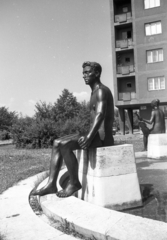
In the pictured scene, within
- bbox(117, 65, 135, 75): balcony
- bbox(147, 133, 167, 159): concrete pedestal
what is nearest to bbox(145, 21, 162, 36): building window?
bbox(117, 65, 135, 75): balcony

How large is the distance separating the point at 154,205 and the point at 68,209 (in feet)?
3.89

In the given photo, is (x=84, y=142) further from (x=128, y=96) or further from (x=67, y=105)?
(x=67, y=105)

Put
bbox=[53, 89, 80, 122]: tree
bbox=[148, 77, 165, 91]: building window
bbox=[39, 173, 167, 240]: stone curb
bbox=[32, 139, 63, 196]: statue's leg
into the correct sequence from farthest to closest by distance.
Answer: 1. bbox=[53, 89, 80, 122]: tree
2. bbox=[148, 77, 165, 91]: building window
3. bbox=[32, 139, 63, 196]: statue's leg
4. bbox=[39, 173, 167, 240]: stone curb

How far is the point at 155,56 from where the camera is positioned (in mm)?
29609

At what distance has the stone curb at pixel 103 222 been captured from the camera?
2246 millimetres

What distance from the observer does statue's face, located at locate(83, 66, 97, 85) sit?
3.65 metres

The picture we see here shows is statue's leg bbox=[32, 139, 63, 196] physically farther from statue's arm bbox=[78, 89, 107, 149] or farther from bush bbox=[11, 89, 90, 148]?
bush bbox=[11, 89, 90, 148]

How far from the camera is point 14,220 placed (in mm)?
3039

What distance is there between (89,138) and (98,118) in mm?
283

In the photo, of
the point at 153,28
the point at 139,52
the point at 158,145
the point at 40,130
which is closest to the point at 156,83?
the point at 139,52

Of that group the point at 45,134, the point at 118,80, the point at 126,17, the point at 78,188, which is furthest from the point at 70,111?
the point at 78,188

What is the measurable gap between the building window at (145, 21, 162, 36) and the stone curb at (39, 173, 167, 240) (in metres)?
29.4

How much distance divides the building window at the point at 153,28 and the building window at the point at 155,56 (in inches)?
78.3

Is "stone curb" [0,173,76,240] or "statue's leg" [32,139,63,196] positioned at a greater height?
"statue's leg" [32,139,63,196]
